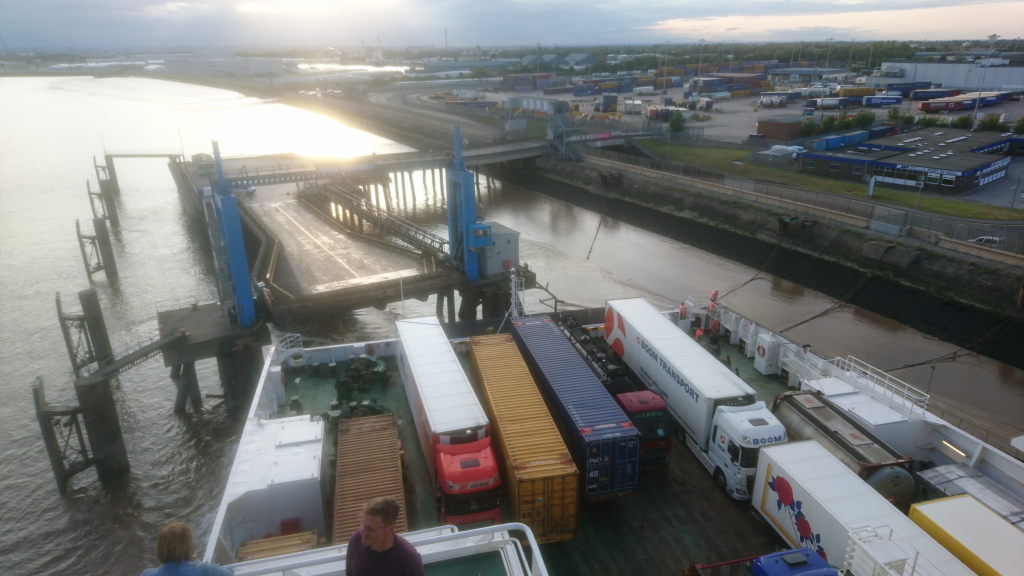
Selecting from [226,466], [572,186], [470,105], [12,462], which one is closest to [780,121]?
[572,186]

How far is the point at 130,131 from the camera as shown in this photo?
107 meters

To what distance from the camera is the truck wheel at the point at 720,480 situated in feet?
47.1

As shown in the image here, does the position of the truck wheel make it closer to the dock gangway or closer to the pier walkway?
the dock gangway

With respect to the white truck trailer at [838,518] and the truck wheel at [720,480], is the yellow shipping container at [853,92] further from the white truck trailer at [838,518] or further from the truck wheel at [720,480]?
the white truck trailer at [838,518]

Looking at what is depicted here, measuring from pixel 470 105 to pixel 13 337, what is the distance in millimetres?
86395

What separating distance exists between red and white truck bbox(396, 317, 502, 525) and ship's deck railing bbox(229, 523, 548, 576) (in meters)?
5.26

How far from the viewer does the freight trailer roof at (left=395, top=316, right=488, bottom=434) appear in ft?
44.1

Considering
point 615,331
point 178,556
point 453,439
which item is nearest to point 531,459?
point 453,439

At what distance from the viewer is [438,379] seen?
1525 centimetres

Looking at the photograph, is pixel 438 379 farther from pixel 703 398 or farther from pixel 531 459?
pixel 703 398

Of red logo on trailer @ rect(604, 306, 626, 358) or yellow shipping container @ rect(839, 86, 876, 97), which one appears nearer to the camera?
red logo on trailer @ rect(604, 306, 626, 358)

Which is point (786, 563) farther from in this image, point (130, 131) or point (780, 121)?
point (130, 131)

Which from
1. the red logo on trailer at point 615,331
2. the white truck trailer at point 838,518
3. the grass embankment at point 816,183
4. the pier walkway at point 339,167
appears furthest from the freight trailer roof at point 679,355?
the grass embankment at point 816,183

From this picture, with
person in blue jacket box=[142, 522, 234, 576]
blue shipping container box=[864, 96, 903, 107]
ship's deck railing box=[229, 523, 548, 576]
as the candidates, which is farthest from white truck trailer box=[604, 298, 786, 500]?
blue shipping container box=[864, 96, 903, 107]
